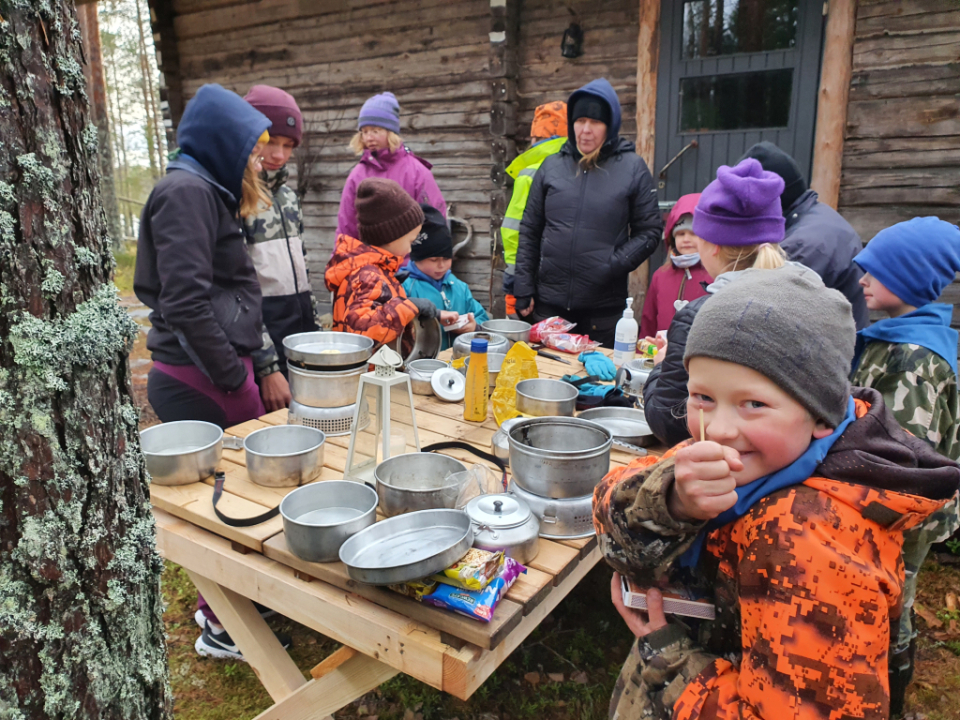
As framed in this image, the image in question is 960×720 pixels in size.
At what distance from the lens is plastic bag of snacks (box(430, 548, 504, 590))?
1.42 m

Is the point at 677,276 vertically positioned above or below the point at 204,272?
below

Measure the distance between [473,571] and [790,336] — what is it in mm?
819

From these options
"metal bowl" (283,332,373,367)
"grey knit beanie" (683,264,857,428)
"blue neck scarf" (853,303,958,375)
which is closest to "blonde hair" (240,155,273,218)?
"metal bowl" (283,332,373,367)

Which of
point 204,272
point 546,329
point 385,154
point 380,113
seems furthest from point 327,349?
point 380,113

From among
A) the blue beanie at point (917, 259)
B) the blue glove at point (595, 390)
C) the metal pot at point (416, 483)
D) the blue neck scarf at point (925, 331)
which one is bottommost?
the blue glove at point (595, 390)

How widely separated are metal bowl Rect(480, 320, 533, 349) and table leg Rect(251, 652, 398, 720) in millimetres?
2185

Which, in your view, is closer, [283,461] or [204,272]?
[283,461]

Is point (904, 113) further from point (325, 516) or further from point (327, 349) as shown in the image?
point (325, 516)

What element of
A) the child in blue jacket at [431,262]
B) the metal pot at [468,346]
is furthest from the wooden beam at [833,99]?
the metal pot at [468,346]

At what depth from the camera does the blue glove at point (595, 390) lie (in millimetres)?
2707

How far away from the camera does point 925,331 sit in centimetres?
220

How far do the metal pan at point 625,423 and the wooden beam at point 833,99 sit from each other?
351 cm

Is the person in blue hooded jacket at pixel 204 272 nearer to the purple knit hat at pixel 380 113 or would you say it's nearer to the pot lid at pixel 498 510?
the pot lid at pixel 498 510

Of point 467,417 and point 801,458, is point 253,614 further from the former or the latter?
point 801,458
